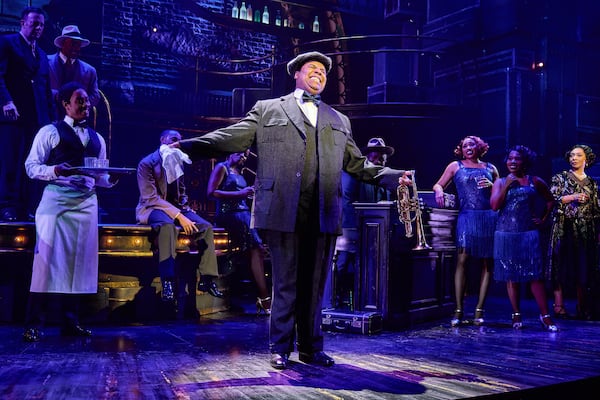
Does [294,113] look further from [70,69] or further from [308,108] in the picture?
[70,69]

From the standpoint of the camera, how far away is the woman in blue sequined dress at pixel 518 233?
5105mm

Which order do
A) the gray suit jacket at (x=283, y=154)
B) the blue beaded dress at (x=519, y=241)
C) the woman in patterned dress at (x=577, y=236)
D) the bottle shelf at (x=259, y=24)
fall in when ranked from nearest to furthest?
the gray suit jacket at (x=283, y=154) → the blue beaded dress at (x=519, y=241) → the woman in patterned dress at (x=577, y=236) → the bottle shelf at (x=259, y=24)

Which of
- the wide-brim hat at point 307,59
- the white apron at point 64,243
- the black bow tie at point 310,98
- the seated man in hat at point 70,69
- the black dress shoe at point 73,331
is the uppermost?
the seated man in hat at point 70,69

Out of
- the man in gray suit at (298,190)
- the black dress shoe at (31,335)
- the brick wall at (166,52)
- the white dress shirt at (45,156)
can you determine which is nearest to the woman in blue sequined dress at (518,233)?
the man in gray suit at (298,190)


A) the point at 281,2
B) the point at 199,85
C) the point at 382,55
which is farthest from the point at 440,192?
the point at 281,2

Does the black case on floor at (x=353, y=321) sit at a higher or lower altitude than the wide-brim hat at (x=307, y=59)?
lower

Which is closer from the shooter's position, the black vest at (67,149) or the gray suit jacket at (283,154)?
the gray suit jacket at (283,154)

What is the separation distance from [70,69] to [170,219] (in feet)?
7.41

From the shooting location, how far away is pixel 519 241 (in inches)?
202

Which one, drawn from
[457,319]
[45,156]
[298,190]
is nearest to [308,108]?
[298,190]

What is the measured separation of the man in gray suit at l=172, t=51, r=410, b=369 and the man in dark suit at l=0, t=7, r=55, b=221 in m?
3.32

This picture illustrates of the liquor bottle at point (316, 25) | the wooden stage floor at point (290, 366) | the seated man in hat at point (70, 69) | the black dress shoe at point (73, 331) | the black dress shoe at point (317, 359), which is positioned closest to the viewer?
the wooden stage floor at point (290, 366)

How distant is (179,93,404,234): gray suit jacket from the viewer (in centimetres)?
325

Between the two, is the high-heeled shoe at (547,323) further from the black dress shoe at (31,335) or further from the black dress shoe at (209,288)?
the black dress shoe at (31,335)
